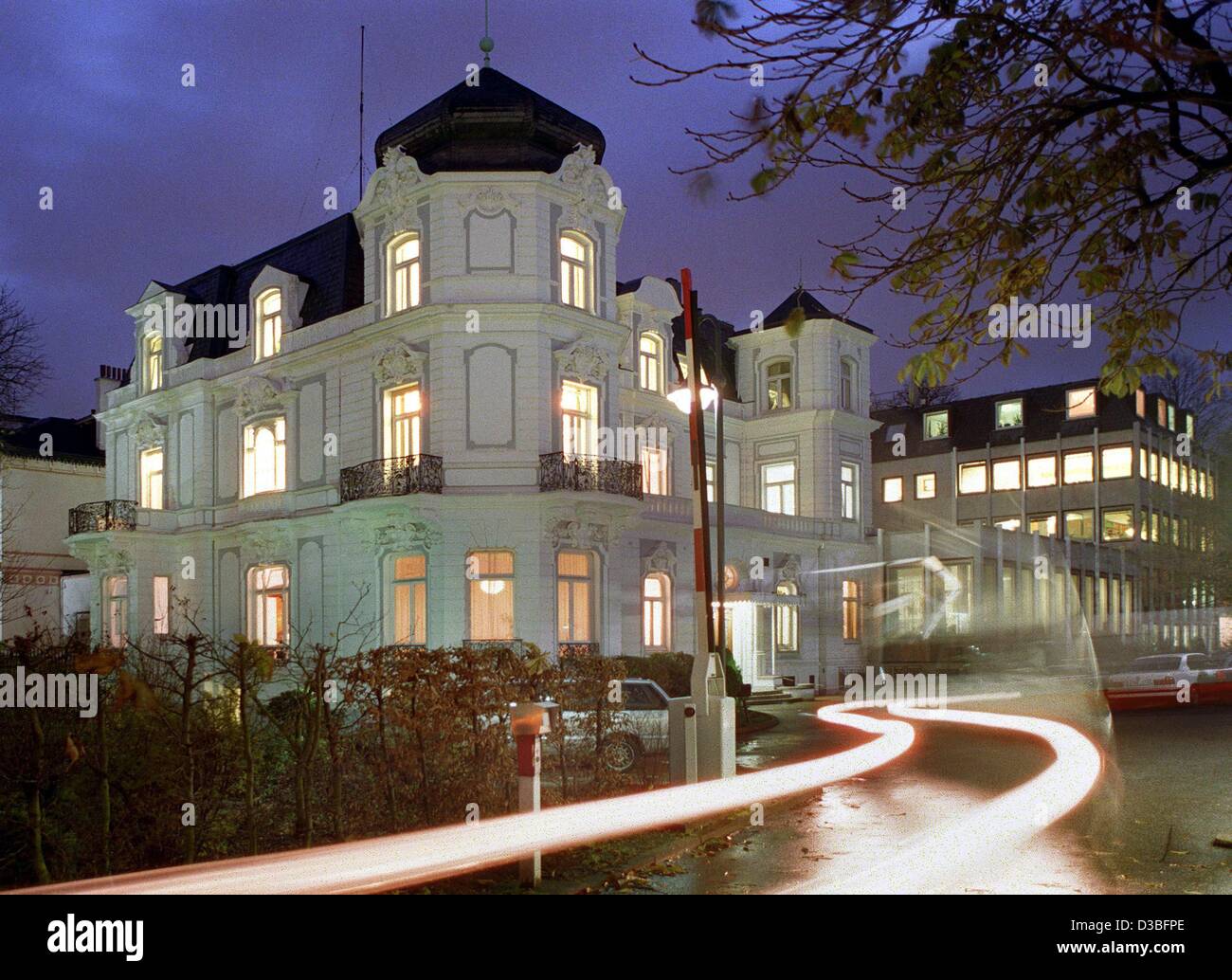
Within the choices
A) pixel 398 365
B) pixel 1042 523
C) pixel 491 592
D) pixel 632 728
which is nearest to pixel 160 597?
pixel 398 365

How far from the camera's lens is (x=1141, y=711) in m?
26.7

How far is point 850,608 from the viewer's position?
134 ft

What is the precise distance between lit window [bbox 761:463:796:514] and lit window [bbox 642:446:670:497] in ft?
18.1

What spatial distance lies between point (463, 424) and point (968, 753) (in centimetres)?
1458

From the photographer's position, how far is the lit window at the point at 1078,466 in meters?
57.5

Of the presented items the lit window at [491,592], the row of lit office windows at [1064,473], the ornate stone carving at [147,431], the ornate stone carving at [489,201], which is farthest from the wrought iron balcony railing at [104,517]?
the row of lit office windows at [1064,473]

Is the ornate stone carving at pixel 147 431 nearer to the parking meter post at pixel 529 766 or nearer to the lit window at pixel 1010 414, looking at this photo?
the parking meter post at pixel 529 766

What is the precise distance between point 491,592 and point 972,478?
1584 inches

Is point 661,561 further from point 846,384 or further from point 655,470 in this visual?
point 846,384

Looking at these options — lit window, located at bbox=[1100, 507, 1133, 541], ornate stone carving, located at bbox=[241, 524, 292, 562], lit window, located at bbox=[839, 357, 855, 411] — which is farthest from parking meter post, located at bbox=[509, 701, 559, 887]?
lit window, located at bbox=[1100, 507, 1133, 541]

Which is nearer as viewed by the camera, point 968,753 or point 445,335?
point 968,753

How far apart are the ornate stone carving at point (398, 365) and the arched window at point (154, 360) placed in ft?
41.5
